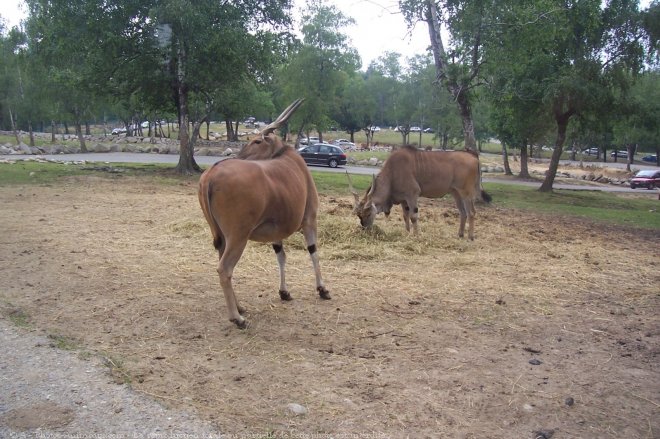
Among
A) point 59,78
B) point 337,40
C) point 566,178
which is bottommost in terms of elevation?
point 566,178

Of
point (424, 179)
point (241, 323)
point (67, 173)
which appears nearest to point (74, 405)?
point (241, 323)

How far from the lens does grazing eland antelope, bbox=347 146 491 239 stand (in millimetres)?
12547

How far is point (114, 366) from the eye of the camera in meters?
4.89

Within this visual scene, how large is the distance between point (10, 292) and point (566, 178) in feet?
143

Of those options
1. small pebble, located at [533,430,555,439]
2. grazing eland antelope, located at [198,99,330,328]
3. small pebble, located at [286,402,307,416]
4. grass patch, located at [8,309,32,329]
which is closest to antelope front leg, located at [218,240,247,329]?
grazing eland antelope, located at [198,99,330,328]

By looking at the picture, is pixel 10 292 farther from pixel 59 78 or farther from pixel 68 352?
pixel 59 78

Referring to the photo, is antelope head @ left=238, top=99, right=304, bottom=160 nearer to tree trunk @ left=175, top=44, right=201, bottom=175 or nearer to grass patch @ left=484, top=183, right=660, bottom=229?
grass patch @ left=484, top=183, right=660, bottom=229

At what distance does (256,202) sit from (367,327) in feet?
6.08

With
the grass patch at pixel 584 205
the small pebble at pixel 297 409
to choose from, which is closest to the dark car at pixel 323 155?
the grass patch at pixel 584 205

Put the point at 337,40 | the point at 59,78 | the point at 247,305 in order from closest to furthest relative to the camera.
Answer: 1. the point at 247,305
2. the point at 59,78
3. the point at 337,40

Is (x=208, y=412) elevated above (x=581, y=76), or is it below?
below

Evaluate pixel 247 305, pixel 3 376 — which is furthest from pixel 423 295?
pixel 3 376

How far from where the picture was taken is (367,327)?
6102 millimetres

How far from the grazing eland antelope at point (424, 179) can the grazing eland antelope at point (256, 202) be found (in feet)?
17.7
